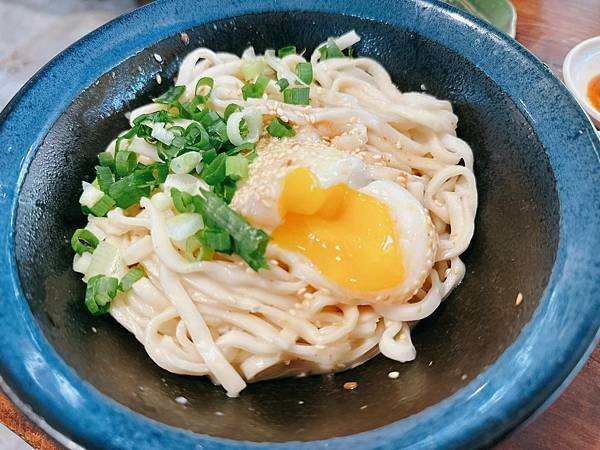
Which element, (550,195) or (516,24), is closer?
(550,195)

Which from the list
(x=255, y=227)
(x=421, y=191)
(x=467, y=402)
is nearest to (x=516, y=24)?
(x=421, y=191)

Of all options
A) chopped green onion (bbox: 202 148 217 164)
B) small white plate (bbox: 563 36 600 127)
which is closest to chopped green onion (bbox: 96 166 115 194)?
chopped green onion (bbox: 202 148 217 164)

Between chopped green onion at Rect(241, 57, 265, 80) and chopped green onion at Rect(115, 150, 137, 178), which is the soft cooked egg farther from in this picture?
chopped green onion at Rect(241, 57, 265, 80)

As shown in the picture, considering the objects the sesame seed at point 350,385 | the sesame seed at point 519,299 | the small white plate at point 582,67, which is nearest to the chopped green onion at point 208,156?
the sesame seed at point 350,385

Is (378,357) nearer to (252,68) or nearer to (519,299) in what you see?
(519,299)

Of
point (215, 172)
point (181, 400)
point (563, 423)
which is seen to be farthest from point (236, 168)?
point (563, 423)

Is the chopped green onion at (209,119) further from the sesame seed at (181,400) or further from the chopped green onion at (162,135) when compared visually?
the sesame seed at (181,400)

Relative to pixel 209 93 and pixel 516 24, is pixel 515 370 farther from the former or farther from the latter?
pixel 516 24
